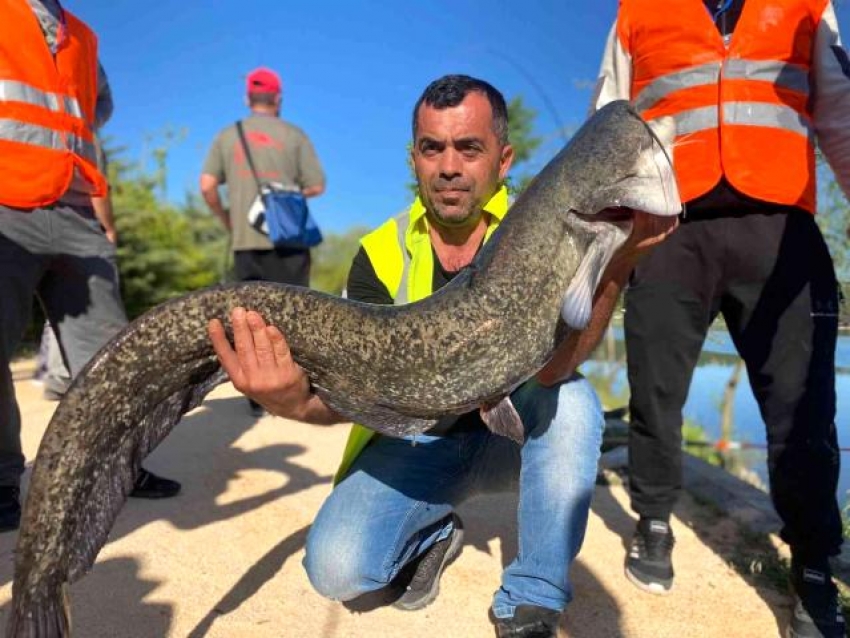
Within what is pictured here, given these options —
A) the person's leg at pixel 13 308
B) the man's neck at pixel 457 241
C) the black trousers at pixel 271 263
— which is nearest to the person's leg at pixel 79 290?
the person's leg at pixel 13 308

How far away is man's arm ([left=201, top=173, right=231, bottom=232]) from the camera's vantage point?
6055mm

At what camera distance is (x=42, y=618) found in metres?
1.73

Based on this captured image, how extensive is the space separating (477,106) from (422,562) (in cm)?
218

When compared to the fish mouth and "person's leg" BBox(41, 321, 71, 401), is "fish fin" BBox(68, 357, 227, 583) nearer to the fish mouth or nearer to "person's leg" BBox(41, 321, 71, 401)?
the fish mouth

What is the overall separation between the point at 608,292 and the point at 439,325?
77cm

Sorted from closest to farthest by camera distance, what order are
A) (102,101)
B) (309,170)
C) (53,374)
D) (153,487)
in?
(153,487), (102,101), (309,170), (53,374)

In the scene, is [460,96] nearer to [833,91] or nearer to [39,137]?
[833,91]

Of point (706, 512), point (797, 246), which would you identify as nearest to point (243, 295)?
point (797, 246)

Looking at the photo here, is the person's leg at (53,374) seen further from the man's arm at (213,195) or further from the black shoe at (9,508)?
the black shoe at (9,508)

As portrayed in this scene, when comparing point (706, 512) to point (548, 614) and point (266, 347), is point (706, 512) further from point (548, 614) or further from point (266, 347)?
point (266, 347)

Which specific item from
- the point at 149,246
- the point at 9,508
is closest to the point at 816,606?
the point at 9,508

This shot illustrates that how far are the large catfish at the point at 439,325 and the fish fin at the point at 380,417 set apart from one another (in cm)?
4

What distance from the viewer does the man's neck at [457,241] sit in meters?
2.87

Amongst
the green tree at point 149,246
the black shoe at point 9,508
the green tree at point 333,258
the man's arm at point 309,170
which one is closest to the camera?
the black shoe at point 9,508
